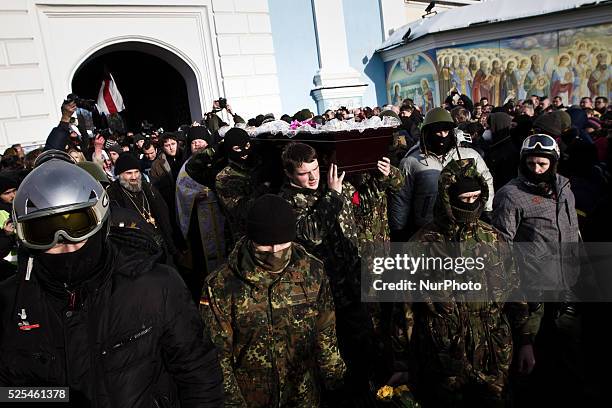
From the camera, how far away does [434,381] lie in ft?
8.29

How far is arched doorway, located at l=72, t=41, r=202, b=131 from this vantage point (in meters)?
11.6

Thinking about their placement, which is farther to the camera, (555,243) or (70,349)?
(555,243)

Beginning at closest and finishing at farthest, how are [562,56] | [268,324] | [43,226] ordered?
[43,226], [268,324], [562,56]

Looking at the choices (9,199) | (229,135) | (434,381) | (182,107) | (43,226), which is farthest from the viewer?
(182,107)

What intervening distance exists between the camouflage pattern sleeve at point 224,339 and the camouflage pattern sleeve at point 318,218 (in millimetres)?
956

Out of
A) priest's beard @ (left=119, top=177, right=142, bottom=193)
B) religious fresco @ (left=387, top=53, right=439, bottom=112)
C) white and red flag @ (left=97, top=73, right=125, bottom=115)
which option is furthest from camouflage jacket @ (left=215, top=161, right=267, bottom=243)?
religious fresco @ (left=387, top=53, right=439, bottom=112)

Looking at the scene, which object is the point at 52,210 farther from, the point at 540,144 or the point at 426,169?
the point at 426,169

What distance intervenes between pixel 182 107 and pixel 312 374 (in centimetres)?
1195

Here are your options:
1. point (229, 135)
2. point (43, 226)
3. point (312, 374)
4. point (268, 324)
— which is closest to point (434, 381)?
point (312, 374)

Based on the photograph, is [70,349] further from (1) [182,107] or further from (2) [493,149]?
(1) [182,107]

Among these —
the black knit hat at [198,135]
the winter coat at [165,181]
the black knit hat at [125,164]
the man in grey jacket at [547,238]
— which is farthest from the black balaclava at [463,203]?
the winter coat at [165,181]

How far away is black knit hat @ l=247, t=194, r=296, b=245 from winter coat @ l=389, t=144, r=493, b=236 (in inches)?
81.8

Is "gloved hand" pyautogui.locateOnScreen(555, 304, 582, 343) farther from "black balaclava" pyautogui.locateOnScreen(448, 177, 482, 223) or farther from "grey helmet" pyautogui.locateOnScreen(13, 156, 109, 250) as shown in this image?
"grey helmet" pyautogui.locateOnScreen(13, 156, 109, 250)

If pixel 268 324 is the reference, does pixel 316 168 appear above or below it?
above
